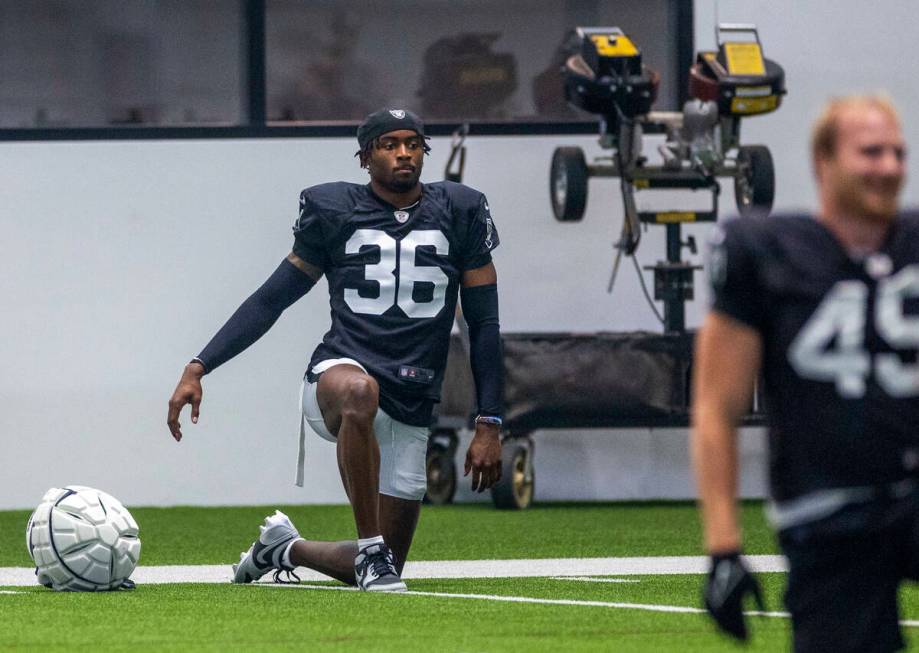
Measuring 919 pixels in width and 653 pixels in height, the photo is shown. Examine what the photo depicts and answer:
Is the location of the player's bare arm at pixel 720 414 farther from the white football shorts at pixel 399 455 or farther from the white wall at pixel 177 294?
the white wall at pixel 177 294

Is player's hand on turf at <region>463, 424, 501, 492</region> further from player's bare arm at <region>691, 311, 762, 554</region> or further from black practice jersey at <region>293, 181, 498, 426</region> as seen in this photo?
player's bare arm at <region>691, 311, 762, 554</region>

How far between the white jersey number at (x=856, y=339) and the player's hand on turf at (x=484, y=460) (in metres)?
3.07

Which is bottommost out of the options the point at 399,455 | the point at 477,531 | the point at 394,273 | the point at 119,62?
the point at 477,531

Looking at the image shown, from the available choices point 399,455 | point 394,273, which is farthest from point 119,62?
point 399,455

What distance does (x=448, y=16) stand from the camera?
37.4 feet

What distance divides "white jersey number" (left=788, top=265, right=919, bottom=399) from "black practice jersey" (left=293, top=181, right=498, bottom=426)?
321cm

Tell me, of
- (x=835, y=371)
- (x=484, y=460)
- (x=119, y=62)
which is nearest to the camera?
(x=835, y=371)

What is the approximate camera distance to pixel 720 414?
9.15 ft

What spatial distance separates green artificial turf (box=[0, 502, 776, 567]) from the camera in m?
7.68

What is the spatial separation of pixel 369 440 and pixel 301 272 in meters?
0.73

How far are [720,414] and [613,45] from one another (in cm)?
725

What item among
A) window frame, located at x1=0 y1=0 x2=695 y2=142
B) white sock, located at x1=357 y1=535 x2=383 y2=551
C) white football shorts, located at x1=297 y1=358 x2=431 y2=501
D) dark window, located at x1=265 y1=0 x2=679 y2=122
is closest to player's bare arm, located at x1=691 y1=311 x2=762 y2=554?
white sock, located at x1=357 y1=535 x2=383 y2=551

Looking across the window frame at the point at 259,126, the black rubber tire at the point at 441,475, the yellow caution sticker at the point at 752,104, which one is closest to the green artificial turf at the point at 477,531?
the black rubber tire at the point at 441,475

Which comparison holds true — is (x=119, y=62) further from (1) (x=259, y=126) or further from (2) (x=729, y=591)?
(2) (x=729, y=591)
